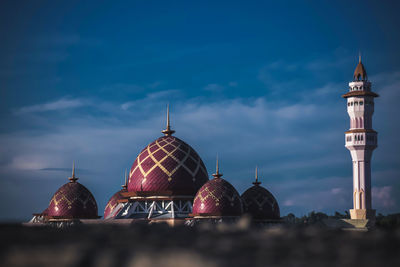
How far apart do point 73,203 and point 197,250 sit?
34406mm

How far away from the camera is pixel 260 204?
46.7m

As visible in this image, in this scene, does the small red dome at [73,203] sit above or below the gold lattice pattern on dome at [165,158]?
below

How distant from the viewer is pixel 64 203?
147 feet

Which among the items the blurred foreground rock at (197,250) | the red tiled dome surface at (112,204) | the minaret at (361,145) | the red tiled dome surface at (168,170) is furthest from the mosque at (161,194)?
the blurred foreground rock at (197,250)

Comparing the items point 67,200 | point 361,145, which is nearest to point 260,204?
point 361,145

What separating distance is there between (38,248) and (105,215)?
4064cm

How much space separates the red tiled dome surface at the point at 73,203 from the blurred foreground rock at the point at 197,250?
30.9 meters

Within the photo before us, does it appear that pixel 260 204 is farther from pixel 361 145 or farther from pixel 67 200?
pixel 67 200

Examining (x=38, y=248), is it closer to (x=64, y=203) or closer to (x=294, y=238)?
(x=294, y=238)

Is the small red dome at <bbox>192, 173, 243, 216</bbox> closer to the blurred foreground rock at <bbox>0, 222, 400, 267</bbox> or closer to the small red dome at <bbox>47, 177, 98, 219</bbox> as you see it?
the small red dome at <bbox>47, 177, 98, 219</bbox>

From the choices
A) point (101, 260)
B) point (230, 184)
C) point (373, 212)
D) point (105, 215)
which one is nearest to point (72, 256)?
point (101, 260)

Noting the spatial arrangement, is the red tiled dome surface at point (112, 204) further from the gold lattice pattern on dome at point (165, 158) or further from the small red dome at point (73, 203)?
the gold lattice pattern on dome at point (165, 158)

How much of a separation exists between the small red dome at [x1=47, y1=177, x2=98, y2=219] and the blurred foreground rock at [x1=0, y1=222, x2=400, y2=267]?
30.9m

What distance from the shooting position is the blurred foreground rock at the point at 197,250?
1062 cm
